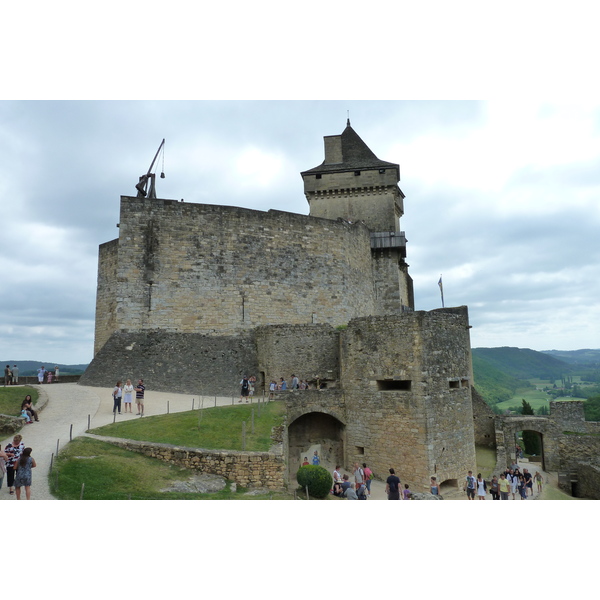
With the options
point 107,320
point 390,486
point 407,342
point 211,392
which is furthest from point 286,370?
point 107,320

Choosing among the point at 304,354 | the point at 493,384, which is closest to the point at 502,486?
the point at 304,354

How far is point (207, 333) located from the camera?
68.0 ft

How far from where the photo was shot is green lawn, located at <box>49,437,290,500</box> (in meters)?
8.19

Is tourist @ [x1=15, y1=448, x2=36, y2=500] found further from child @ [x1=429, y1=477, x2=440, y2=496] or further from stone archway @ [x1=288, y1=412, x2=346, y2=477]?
child @ [x1=429, y1=477, x2=440, y2=496]

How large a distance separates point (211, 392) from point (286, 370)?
10.8 ft

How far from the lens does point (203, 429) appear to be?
493 inches

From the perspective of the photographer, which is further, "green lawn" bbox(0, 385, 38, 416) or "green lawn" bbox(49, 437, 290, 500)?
"green lawn" bbox(0, 385, 38, 416)

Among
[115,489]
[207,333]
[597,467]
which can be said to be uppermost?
[207,333]

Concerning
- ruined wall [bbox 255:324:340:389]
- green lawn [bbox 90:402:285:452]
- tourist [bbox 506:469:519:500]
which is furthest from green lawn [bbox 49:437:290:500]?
tourist [bbox 506:469:519:500]

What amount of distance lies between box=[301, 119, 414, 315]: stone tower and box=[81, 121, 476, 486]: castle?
14 centimetres

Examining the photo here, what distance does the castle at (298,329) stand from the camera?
15.2m

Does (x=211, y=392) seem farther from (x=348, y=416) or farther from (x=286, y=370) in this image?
(x=348, y=416)

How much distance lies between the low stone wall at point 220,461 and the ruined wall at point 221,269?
9.93 metres

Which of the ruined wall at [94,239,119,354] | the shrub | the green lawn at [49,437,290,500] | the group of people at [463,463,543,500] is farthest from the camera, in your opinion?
the ruined wall at [94,239,119,354]
